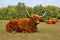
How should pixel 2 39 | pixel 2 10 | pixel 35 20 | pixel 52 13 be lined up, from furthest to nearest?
pixel 2 10, pixel 52 13, pixel 35 20, pixel 2 39

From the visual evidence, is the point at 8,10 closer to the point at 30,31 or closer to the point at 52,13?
the point at 52,13

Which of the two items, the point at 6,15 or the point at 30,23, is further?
the point at 6,15

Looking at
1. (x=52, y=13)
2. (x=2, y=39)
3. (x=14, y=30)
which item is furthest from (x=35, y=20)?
(x=52, y=13)

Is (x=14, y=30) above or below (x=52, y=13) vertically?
above

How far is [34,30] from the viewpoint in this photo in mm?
12734

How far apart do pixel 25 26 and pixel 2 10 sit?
3165 centimetres

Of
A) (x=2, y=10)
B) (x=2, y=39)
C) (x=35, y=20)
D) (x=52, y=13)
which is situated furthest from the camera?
(x=2, y=10)

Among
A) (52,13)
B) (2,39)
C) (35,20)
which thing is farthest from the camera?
(52,13)

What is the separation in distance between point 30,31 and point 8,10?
105ft

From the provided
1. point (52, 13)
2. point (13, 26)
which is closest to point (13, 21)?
point (13, 26)

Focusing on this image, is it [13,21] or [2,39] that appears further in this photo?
[13,21]

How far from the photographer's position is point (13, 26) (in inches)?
491

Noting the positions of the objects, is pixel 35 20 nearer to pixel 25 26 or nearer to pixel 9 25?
pixel 25 26

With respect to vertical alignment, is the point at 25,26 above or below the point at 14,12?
above
